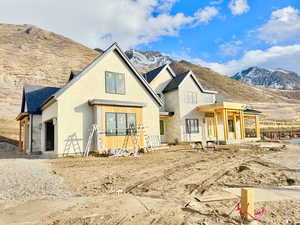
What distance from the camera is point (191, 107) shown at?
21.2 m

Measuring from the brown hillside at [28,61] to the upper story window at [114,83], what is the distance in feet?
53.9

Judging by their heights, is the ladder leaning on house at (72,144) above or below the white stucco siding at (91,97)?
below

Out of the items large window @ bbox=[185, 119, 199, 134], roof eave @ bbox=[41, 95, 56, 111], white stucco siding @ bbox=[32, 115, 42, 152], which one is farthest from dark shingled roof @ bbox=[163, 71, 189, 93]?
white stucco siding @ bbox=[32, 115, 42, 152]

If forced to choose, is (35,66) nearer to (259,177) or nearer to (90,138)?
(90,138)

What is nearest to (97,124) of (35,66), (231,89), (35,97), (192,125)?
(35,97)

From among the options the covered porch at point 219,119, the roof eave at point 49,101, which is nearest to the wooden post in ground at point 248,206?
the roof eave at point 49,101

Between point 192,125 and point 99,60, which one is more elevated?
point 99,60

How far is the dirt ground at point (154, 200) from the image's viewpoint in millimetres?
3979

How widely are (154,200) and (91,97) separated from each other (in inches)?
400

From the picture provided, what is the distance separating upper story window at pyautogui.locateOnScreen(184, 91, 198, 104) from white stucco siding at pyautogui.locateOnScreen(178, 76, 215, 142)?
16 cm

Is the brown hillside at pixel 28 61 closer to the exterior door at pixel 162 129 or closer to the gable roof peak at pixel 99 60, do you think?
the gable roof peak at pixel 99 60

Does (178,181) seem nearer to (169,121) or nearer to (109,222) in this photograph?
(109,222)

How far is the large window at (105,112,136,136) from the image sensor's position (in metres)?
13.9

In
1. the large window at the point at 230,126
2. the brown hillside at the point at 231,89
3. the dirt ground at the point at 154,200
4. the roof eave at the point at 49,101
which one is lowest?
the dirt ground at the point at 154,200
